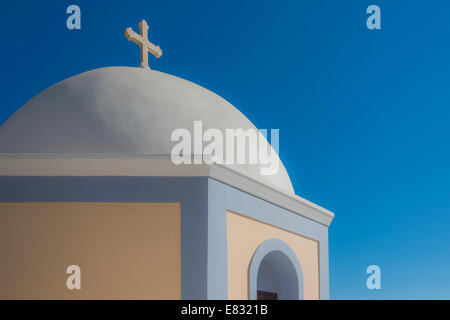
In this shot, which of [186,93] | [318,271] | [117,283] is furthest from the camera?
[318,271]

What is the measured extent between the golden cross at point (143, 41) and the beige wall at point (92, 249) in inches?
125

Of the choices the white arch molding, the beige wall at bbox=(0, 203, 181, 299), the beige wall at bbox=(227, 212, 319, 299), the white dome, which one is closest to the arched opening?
the white arch molding

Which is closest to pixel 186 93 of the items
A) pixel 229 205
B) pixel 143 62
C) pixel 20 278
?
pixel 143 62

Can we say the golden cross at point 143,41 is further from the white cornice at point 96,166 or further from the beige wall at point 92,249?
the beige wall at point 92,249

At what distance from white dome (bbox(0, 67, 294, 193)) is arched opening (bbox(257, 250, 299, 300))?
1.07 metres

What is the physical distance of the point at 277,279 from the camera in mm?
7371

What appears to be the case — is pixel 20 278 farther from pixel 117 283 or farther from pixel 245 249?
pixel 245 249

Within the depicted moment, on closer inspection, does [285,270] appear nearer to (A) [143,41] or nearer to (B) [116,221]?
(B) [116,221]

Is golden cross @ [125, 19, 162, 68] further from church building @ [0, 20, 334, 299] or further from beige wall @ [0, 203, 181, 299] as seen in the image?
beige wall @ [0, 203, 181, 299]

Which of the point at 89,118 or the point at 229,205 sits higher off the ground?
the point at 89,118

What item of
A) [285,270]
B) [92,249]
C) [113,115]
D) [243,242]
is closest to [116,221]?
[92,249]

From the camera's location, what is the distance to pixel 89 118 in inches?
244
